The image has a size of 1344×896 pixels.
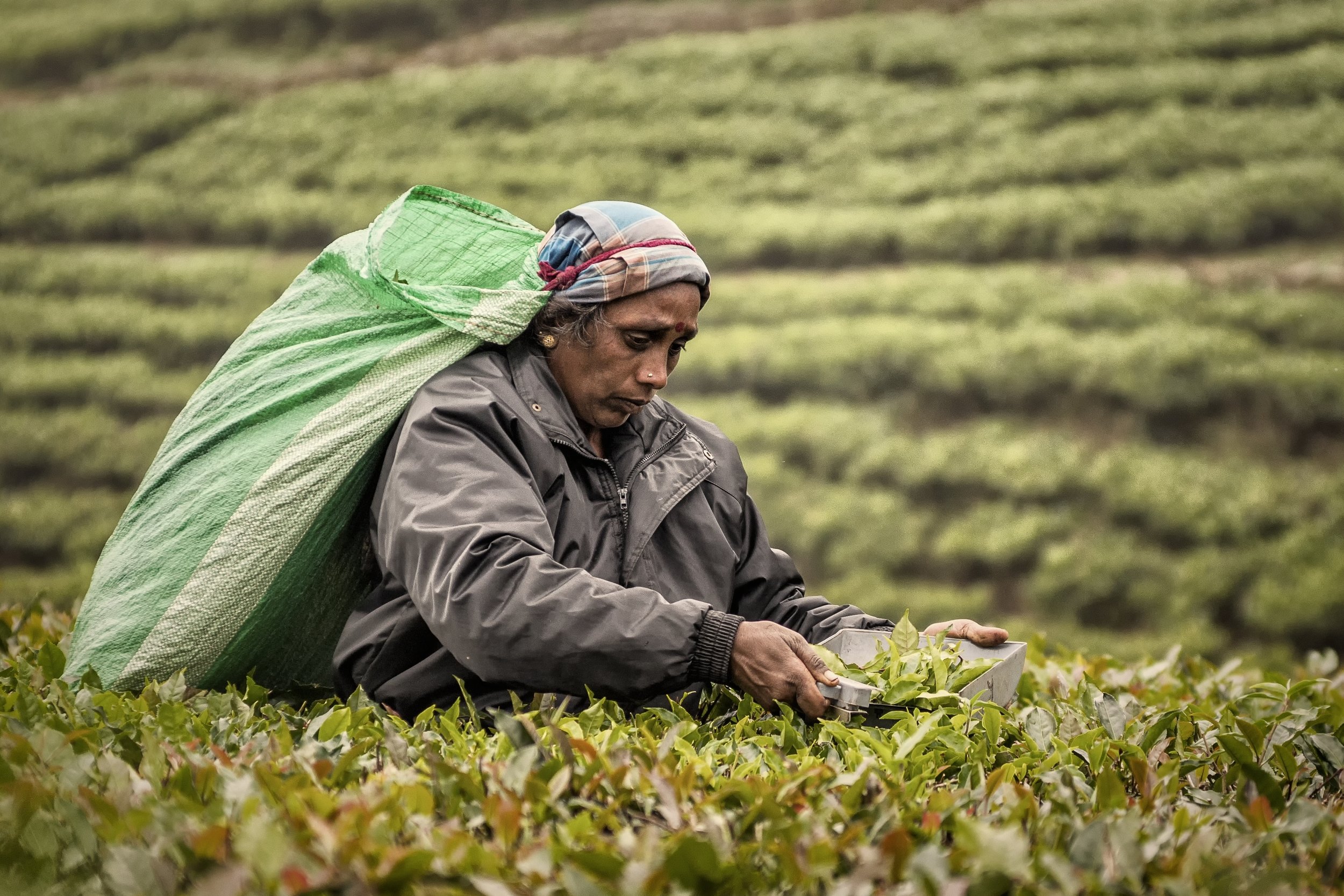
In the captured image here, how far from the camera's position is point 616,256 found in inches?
97.2

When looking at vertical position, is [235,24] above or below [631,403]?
above

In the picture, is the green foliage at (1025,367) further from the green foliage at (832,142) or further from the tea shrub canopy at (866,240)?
the green foliage at (832,142)

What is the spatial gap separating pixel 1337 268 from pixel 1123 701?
5.38 metres

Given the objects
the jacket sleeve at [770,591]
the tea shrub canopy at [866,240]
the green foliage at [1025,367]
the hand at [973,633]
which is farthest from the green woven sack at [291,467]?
the green foliage at [1025,367]

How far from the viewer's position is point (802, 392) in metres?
7.45

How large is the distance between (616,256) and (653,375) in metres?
0.24

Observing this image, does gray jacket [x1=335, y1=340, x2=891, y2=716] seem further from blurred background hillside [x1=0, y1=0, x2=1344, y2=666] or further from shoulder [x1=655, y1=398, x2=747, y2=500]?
blurred background hillside [x1=0, y1=0, x2=1344, y2=666]

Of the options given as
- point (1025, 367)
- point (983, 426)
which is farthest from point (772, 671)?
point (1025, 367)

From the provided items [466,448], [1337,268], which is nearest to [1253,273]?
[1337,268]

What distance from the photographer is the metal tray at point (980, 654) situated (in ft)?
7.61

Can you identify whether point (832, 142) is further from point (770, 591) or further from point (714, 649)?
point (714, 649)

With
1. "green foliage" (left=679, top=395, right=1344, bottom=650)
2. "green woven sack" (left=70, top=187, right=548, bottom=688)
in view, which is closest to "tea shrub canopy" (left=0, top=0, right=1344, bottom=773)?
"green foliage" (left=679, top=395, right=1344, bottom=650)

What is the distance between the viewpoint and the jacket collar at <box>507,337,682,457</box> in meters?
2.41

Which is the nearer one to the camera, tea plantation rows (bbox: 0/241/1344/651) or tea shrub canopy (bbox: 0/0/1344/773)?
tea plantation rows (bbox: 0/241/1344/651)
